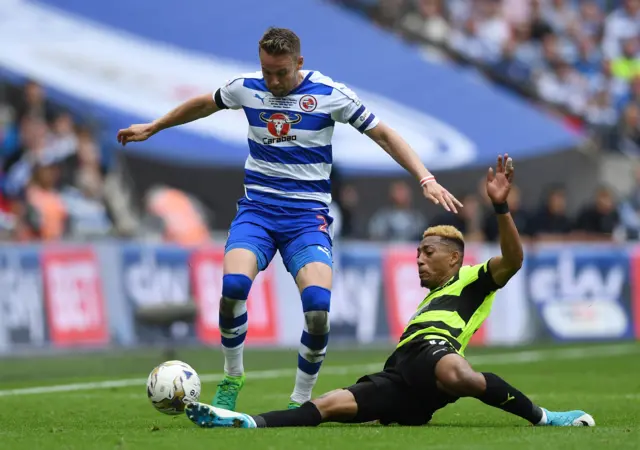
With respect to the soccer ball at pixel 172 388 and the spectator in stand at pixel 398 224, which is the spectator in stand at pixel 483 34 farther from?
the soccer ball at pixel 172 388

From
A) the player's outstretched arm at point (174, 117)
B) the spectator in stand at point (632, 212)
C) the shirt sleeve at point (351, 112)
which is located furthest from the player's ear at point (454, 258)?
the spectator in stand at point (632, 212)

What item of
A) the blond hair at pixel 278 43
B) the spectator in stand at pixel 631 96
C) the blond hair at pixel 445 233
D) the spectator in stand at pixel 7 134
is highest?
the spectator in stand at pixel 631 96

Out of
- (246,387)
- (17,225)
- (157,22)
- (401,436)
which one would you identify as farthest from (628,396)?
(157,22)

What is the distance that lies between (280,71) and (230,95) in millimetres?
525

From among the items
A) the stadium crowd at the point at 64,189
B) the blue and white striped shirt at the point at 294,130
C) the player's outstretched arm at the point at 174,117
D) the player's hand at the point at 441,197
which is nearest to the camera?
the player's hand at the point at 441,197

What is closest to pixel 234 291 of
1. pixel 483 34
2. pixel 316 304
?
pixel 316 304

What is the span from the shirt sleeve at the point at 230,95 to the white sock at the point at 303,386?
189 cm

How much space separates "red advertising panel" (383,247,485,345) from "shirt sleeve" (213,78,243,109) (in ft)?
32.0

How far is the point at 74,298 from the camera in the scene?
17109 mm

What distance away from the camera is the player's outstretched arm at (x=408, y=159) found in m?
8.44

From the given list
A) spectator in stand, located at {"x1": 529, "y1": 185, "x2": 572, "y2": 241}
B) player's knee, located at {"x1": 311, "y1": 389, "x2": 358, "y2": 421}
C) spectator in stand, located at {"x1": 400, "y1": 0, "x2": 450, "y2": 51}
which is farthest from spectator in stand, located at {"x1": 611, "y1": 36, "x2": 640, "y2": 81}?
player's knee, located at {"x1": 311, "y1": 389, "x2": 358, "y2": 421}

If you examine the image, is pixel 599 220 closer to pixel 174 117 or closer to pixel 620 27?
pixel 620 27

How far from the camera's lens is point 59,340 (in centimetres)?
1697

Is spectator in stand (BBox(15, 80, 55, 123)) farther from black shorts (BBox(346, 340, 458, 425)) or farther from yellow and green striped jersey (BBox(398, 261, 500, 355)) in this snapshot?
black shorts (BBox(346, 340, 458, 425))
